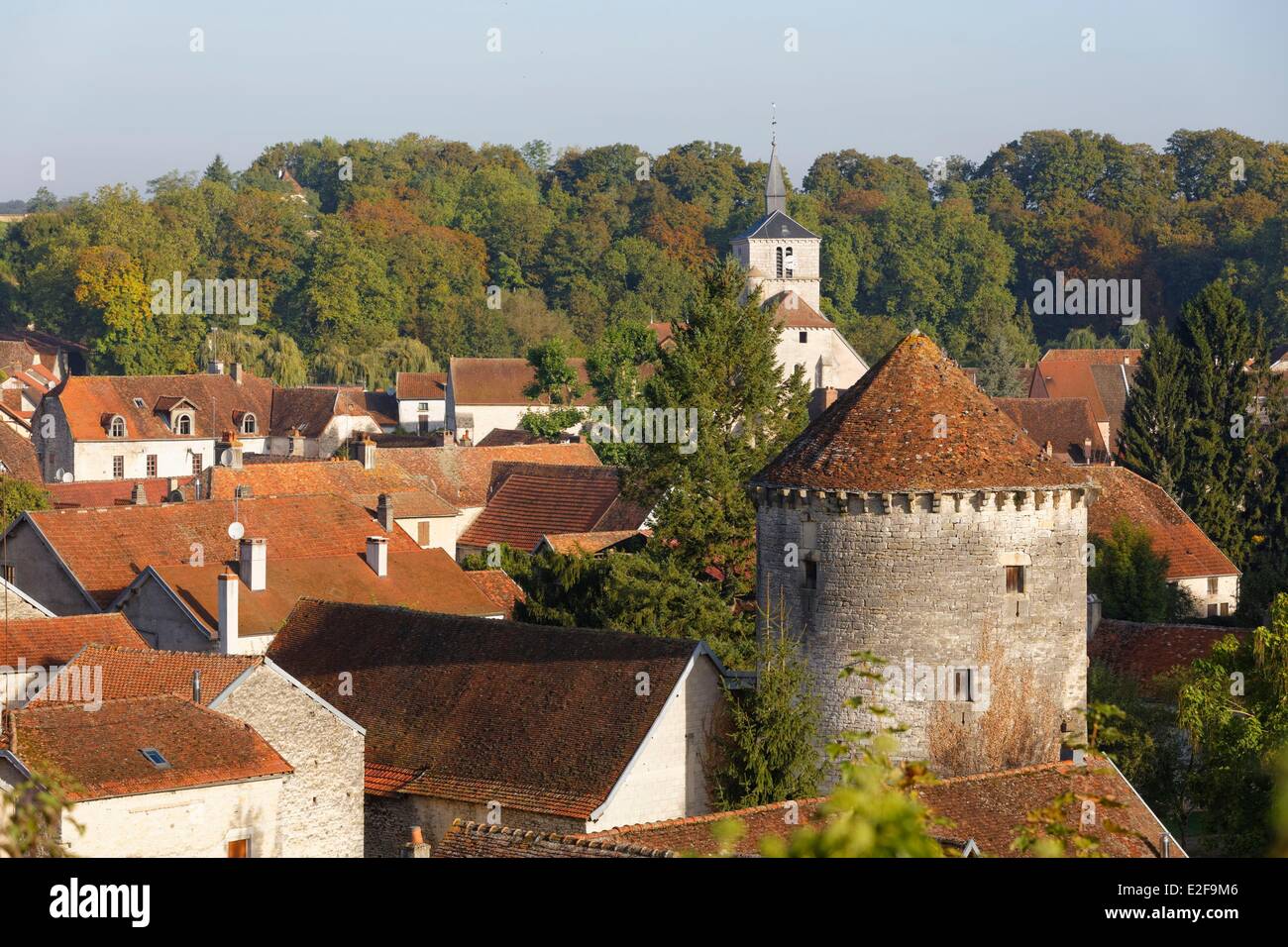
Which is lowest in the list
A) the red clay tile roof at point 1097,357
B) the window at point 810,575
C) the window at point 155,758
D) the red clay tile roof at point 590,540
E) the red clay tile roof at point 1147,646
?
the red clay tile roof at point 1147,646

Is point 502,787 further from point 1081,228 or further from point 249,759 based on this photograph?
point 1081,228

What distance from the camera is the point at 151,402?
3118 inches

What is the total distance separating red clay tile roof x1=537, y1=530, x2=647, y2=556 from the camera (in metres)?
44.5

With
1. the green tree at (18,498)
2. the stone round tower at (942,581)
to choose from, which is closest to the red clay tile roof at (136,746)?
the stone round tower at (942,581)

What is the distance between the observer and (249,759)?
2273 cm

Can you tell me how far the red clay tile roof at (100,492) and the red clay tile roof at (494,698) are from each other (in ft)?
91.2

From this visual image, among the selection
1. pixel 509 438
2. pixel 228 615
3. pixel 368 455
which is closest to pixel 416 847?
pixel 228 615

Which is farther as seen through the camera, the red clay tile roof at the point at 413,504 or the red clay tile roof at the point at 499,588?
the red clay tile roof at the point at 413,504

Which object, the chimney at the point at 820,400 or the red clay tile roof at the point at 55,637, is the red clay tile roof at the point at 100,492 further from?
the chimney at the point at 820,400

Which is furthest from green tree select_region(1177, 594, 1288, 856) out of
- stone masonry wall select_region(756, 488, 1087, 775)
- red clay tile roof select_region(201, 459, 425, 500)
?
red clay tile roof select_region(201, 459, 425, 500)

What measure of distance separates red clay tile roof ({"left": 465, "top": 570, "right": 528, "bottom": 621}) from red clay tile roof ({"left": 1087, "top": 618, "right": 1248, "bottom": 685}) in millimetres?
10792

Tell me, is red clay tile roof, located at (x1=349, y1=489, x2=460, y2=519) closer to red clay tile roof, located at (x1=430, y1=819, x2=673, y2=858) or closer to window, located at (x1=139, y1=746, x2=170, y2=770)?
window, located at (x1=139, y1=746, x2=170, y2=770)

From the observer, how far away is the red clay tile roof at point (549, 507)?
49312mm
